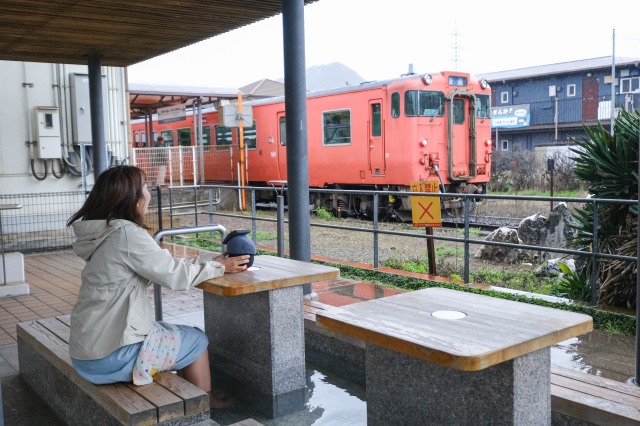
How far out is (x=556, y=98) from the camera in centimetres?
2966

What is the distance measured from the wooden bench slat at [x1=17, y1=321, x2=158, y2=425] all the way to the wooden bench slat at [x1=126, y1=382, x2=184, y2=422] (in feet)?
0.07

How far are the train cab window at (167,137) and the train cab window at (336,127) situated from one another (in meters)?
8.91

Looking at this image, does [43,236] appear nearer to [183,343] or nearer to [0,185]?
[0,185]

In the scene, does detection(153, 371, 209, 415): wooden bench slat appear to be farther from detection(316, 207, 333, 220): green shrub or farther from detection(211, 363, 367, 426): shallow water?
detection(316, 207, 333, 220): green shrub

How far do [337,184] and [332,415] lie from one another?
465 inches

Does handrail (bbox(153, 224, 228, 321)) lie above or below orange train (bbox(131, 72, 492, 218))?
below

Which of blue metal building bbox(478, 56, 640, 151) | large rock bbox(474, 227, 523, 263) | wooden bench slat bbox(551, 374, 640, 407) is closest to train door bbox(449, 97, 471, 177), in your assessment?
large rock bbox(474, 227, 523, 263)

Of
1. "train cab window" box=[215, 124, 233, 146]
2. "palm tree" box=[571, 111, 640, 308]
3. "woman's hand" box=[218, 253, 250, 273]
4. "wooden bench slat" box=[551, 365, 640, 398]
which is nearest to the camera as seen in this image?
"wooden bench slat" box=[551, 365, 640, 398]

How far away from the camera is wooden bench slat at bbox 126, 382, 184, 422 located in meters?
2.61

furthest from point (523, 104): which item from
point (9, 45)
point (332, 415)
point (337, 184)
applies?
point (332, 415)

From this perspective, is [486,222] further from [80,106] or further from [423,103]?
[80,106]

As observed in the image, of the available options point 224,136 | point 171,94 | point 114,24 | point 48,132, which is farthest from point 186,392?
point 224,136

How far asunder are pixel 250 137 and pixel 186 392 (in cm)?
1587

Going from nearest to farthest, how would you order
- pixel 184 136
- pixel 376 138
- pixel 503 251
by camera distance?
pixel 503 251
pixel 376 138
pixel 184 136
